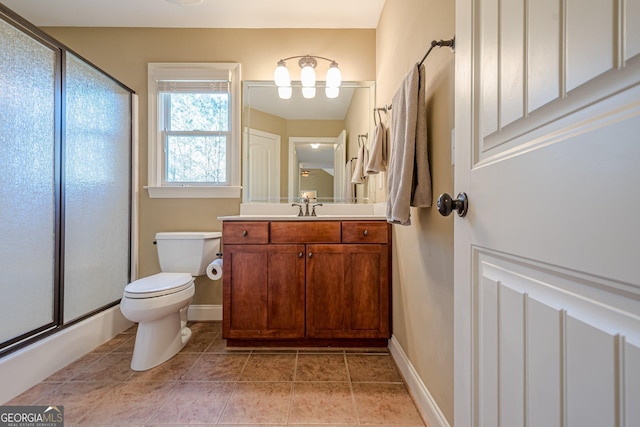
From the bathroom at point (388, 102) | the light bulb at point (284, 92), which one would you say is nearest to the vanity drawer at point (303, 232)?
the bathroom at point (388, 102)

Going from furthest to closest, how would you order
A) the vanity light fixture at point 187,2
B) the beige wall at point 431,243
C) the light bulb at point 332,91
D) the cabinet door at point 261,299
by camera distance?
the light bulb at point 332,91 → the vanity light fixture at point 187,2 → the cabinet door at point 261,299 → the beige wall at point 431,243

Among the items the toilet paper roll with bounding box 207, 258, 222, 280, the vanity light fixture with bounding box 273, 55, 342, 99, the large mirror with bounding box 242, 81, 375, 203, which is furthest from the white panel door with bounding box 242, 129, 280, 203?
the toilet paper roll with bounding box 207, 258, 222, 280

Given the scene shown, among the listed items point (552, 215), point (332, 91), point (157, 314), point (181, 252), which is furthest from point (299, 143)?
point (552, 215)

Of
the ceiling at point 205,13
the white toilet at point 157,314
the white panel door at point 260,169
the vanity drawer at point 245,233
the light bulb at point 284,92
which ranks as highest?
the ceiling at point 205,13

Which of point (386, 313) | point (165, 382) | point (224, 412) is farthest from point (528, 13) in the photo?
point (165, 382)

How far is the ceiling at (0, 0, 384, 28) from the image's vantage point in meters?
1.88

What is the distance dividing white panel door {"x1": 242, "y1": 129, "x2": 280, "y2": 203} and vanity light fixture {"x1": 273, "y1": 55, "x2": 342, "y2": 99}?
1.29ft

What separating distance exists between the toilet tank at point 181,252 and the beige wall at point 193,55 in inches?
8.0

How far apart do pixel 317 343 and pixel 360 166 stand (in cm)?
129

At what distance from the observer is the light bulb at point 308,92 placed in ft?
6.88

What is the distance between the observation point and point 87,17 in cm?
200

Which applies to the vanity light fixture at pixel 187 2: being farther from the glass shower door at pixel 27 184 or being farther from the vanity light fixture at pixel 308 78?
the glass shower door at pixel 27 184

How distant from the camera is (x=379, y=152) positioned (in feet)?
5.28

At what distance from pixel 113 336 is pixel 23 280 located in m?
0.73
